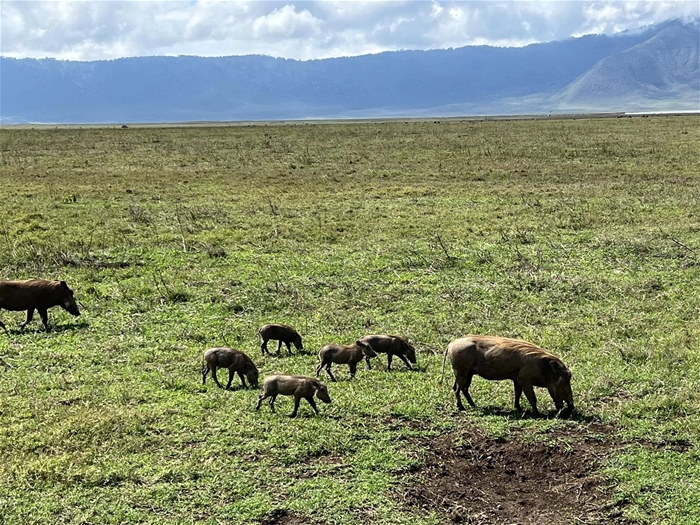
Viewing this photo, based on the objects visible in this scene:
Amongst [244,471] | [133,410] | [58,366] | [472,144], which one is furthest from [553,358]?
[472,144]

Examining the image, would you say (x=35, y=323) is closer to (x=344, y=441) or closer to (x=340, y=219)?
(x=344, y=441)

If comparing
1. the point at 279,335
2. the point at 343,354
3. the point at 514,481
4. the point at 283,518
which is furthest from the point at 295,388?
the point at 514,481

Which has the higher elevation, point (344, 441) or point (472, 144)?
point (472, 144)

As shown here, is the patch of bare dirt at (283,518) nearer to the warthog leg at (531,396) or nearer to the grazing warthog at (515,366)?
the grazing warthog at (515,366)

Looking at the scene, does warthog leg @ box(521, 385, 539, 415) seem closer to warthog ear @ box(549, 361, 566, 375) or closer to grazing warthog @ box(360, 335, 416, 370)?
warthog ear @ box(549, 361, 566, 375)

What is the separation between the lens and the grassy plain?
6.88 m

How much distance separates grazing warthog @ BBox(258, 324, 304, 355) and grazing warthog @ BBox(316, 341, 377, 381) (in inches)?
37.8

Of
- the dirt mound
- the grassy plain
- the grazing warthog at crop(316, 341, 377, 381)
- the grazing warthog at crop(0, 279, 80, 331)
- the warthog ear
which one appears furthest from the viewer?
the grazing warthog at crop(0, 279, 80, 331)

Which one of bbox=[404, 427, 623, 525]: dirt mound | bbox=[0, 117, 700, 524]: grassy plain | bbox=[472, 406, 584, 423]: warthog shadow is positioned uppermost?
bbox=[0, 117, 700, 524]: grassy plain

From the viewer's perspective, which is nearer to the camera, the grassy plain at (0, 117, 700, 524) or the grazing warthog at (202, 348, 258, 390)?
the grassy plain at (0, 117, 700, 524)

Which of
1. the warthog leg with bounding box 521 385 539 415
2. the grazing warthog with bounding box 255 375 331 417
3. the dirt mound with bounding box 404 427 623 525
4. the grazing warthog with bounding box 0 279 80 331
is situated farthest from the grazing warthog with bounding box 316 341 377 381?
the grazing warthog with bounding box 0 279 80 331

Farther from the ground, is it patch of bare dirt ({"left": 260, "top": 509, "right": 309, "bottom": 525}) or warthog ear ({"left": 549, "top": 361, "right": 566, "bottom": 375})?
warthog ear ({"left": 549, "top": 361, "right": 566, "bottom": 375})

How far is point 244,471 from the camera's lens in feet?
23.3

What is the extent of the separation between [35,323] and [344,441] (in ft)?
24.8
